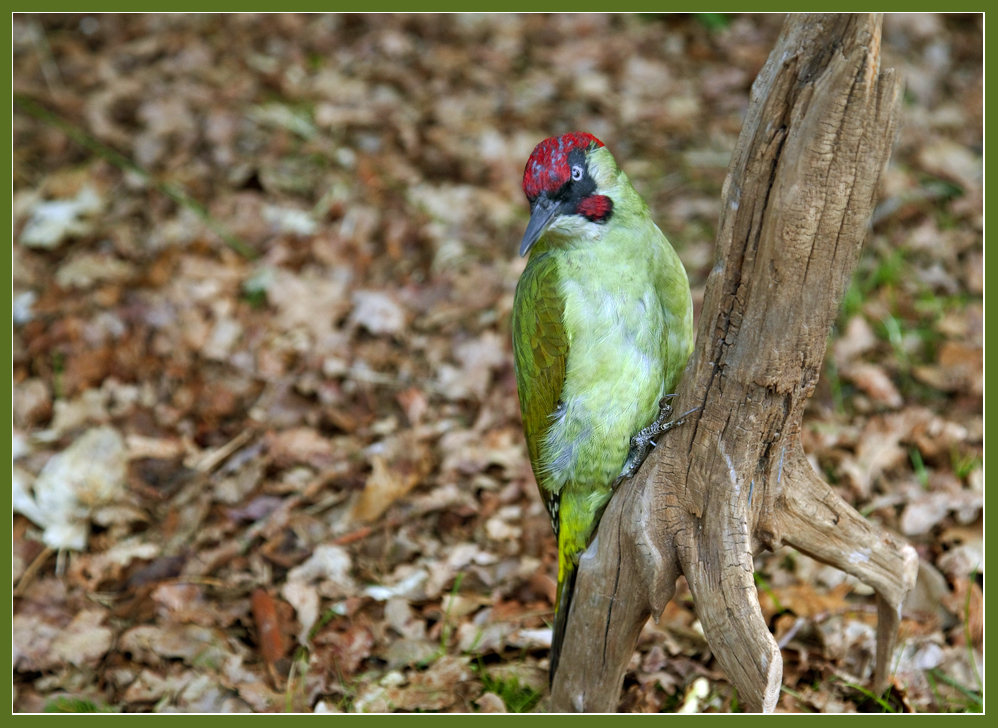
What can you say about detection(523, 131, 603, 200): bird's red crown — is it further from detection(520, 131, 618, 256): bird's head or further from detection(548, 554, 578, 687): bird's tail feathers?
detection(548, 554, 578, 687): bird's tail feathers

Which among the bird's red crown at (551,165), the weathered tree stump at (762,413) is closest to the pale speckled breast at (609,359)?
the weathered tree stump at (762,413)

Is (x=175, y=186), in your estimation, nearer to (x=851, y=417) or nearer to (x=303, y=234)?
(x=303, y=234)

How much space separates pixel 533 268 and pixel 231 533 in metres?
2.28

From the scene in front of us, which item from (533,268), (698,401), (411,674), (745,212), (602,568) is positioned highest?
(745,212)

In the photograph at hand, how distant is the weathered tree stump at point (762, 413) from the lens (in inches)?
93.7

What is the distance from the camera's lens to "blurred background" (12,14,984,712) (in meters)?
3.76

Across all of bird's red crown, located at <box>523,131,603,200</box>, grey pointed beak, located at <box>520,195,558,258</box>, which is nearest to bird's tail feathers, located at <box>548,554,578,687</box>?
grey pointed beak, located at <box>520,195,558,258</box>

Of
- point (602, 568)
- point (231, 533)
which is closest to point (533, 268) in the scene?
point (602, 568)

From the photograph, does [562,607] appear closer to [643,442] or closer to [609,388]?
[643,442]

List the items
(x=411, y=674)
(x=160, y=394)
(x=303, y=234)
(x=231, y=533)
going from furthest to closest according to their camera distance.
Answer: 1. (x=303, y=234)
2. (x=160, y=394)
3. (x=231, y=533)
4. (x=411, y=674)

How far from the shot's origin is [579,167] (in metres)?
3.13

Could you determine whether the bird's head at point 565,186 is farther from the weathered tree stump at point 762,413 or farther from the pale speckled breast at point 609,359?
the weathered tree stump at point 762,413

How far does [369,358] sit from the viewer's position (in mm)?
5488

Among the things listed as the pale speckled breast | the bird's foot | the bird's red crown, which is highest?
the bird's red crown
